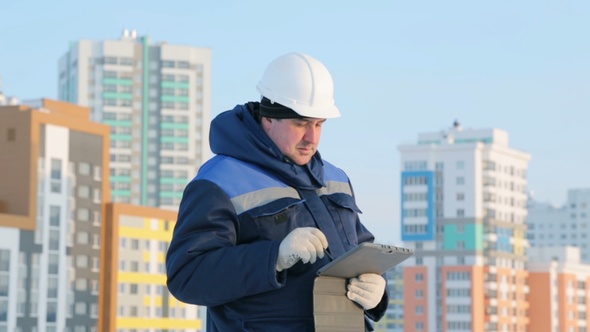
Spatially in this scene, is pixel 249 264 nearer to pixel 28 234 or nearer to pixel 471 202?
pixel 28 234

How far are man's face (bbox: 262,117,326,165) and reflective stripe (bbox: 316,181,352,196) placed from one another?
100 mm

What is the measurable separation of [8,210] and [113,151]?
31946 mm

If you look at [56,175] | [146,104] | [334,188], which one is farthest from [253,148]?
[146,104]

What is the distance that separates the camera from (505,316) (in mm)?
89812

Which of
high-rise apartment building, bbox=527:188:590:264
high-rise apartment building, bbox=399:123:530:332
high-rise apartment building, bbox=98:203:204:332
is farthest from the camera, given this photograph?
high-rise apartment building, bbox=527:188:590:264

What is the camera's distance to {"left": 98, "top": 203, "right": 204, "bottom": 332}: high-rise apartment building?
71.2 m

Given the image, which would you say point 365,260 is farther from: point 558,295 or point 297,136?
point 558,295

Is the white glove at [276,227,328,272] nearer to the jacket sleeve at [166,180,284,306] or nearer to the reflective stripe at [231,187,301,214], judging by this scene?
the jacket sleeve at [166,180,284,306]

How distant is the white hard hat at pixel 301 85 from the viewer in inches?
99.5

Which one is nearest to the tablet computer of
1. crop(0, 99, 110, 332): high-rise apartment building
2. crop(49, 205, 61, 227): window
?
crop(0, 99, 110, 332): high-rise apartment building

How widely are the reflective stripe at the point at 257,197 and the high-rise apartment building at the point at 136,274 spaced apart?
6894cm

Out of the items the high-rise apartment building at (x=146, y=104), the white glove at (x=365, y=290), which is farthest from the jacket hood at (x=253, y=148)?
the high-rise apartment building at (x=146, y=104)

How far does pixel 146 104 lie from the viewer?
99.9 metres

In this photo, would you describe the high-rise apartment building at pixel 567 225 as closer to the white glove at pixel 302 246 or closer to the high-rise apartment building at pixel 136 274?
the high-rise apartment building at pixel 136 274
